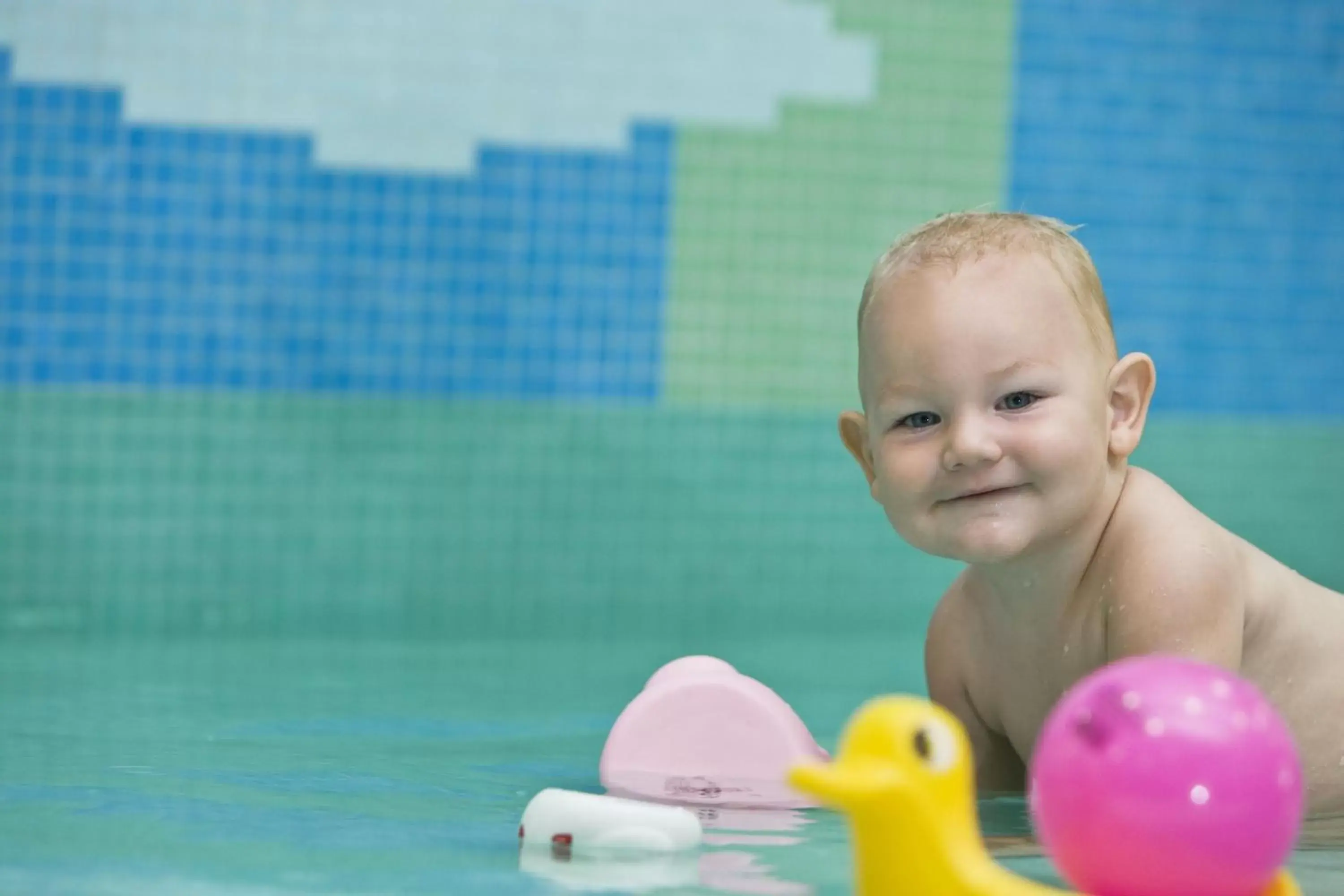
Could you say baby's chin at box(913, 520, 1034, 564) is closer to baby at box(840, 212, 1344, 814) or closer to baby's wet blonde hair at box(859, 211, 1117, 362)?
baby at box(840, 212, 1344, 814)

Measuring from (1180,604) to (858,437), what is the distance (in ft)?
1.18

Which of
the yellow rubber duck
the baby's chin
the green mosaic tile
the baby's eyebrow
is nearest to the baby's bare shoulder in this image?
the baby's chin

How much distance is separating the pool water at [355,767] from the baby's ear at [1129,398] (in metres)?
0.37

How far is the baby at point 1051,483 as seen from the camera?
1.59m

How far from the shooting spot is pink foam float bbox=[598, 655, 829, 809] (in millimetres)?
1778

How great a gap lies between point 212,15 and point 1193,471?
2129 mm

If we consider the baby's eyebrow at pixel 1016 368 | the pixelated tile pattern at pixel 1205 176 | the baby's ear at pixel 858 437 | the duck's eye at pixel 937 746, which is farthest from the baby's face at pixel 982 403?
the pixelated tile pattern at pixel 1205 176

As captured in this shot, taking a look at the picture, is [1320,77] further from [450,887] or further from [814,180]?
[450,887]

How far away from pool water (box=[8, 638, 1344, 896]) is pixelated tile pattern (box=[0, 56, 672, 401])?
51cm

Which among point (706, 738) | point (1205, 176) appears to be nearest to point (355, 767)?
point (706, 738)

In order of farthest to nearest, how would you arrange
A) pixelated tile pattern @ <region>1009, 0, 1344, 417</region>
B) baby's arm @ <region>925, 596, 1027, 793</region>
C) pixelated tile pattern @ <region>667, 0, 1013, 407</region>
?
pixelated tile pattern @ <region>1009, 0, 1344, 417</region> → pixelated tile pattern @ <region>667, 0, 1013, 407</region> → baby's arm @ <region>925, 596, 1027, 793</region>

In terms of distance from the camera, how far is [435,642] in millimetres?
3234

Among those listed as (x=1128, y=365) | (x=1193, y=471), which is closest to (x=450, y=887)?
(x=1128, y=365)

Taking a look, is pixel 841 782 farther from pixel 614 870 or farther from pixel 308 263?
pixel 308 263
